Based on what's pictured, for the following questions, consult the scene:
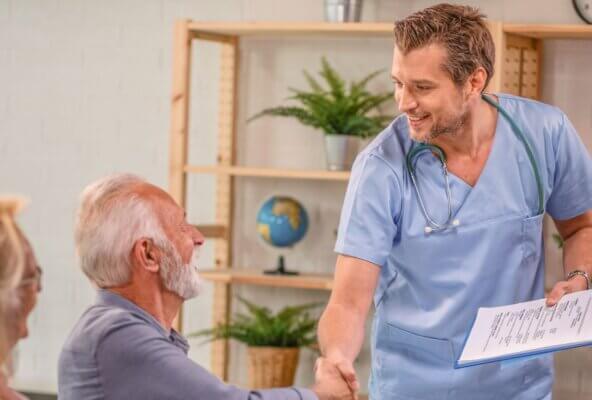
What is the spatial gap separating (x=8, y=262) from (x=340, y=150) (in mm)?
2719

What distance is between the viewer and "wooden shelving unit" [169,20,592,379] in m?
4.01

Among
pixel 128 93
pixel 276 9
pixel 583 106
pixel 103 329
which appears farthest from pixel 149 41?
pixel 103 329

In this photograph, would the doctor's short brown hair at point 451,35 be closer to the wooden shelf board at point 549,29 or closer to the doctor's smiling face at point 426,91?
the doctor's smiling face at point 426,91

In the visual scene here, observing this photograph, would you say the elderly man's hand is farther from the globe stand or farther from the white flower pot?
the globe stand

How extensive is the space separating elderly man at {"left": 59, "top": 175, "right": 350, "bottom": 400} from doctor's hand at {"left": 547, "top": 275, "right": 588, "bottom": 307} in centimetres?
45

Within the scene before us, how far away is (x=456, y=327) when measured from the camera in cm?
246

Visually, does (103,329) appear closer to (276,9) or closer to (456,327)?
(456,327)

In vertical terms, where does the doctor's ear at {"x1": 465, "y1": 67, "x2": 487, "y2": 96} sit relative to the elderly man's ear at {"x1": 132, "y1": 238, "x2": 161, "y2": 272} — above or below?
above

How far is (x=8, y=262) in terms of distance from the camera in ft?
5.26

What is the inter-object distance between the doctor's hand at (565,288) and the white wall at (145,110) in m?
1.84

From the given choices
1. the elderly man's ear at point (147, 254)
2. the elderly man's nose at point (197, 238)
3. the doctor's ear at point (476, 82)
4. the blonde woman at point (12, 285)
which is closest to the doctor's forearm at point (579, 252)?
the doctor's ear at point (476, 82)

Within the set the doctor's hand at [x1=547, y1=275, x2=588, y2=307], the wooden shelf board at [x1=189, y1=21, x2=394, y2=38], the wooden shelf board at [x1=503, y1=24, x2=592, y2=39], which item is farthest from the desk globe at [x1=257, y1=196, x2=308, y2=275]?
the doctor's hand at [x1=547, y1=275, x2=588, y2=307]

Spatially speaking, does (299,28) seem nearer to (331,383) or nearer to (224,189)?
(224,189)

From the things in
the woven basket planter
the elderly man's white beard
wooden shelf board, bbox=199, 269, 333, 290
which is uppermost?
the elderly man's white beard
